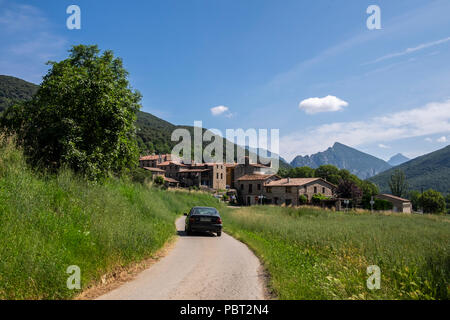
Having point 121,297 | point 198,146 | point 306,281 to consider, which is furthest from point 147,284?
point 198,146

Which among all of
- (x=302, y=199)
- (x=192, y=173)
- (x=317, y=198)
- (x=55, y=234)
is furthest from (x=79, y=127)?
(x=192, y=173)

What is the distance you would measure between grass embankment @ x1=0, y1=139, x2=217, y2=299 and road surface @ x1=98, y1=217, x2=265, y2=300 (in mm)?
756

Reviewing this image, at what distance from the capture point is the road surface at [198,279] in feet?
17.5

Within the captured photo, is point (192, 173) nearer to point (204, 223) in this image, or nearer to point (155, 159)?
point (155, 159)

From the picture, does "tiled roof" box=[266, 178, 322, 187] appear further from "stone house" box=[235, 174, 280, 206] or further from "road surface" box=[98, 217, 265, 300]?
"road surface" box=[98, 217, 265, 300]

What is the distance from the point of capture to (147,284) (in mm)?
5992

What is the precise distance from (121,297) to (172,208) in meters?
22.6

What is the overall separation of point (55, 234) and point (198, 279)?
314cm

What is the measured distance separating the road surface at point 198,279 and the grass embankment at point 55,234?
756mm

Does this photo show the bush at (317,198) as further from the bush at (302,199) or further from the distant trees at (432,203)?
the distant trees at (432,203)

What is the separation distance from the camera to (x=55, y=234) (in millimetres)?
5996

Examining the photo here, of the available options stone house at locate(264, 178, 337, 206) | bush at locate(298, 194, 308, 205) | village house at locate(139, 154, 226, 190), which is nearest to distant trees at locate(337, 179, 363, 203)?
stone house at locate(264, 178, 337, 206)

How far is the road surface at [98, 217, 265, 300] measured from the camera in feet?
17.5

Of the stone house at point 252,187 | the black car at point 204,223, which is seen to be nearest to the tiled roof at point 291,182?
the stone house at point 252,187
